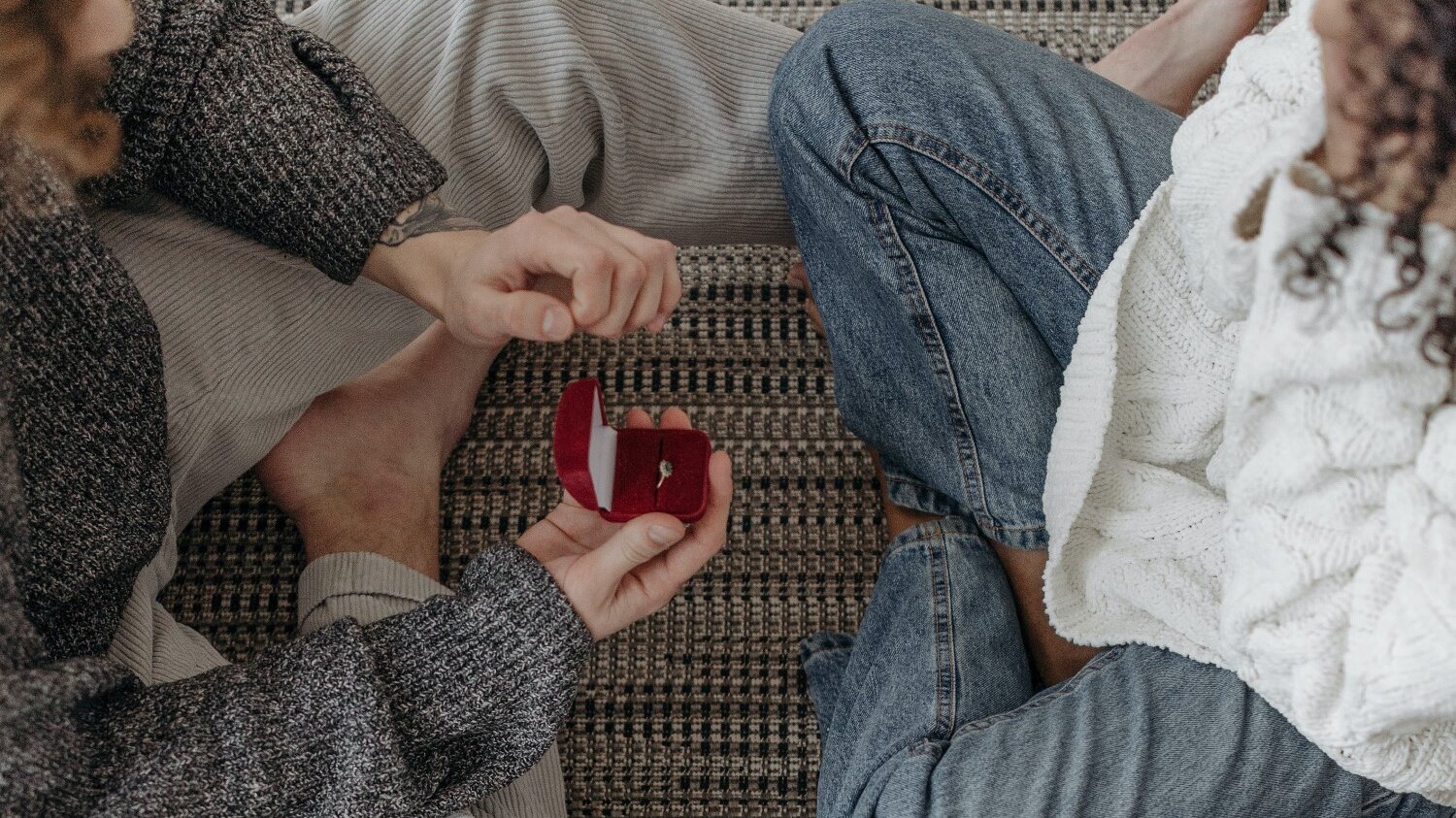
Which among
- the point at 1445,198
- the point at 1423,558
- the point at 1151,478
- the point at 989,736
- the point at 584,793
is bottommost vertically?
the point at 584,793

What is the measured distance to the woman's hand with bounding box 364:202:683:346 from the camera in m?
0.55

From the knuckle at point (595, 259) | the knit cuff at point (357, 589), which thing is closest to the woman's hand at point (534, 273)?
the knuckle at point (595, 259)

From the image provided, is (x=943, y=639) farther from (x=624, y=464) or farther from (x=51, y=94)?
(x=51, y=94)

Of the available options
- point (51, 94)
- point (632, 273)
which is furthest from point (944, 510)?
point (51, 94)

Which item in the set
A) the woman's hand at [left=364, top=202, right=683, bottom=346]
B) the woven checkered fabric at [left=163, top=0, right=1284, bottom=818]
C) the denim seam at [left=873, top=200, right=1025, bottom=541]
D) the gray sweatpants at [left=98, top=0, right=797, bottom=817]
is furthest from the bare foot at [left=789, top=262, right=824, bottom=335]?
the woman's hand at [left=364, top=202, right=683, bottom=346]

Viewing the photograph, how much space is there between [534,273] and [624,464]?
153 millimetres

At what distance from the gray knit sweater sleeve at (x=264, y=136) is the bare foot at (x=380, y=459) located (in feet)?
0.84

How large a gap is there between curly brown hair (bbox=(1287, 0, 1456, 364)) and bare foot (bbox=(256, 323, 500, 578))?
0.70 m

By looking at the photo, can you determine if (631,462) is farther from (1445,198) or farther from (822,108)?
(1445,198)

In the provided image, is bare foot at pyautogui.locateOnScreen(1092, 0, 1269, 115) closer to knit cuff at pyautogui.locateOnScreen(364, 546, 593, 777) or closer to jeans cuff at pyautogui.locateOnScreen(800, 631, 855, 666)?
jeans cuff at pyautogui.locateOnScreen(800, 631, 855, 666)

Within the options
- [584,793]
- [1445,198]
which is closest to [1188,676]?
[1445,198]

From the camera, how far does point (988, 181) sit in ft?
2.16

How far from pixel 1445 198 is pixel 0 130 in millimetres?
661

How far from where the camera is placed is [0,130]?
531 millimetres
